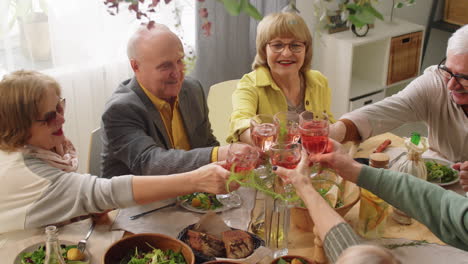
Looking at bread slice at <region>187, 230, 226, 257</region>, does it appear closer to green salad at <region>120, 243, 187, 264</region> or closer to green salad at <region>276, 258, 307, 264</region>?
green salad at <region>120, 243, 187, 264</region>

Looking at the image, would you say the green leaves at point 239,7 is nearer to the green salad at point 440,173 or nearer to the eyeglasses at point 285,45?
the green salad at point 440,173

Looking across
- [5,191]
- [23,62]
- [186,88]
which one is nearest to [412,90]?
[186,88]

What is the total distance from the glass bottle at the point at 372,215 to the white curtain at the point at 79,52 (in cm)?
163

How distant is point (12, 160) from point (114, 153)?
1.42ft

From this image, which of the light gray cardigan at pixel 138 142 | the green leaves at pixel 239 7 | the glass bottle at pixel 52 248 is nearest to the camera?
the green leaves at pixel 239 7

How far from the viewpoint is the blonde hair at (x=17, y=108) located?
172 cm

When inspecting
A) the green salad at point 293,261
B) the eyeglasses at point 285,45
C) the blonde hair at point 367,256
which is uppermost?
the eyeglasses at point 285,45

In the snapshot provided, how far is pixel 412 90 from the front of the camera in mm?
2361

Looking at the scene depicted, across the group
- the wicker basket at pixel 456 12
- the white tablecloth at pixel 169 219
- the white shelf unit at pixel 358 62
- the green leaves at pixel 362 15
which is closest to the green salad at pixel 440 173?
the white tablecloth at pixel 169 219

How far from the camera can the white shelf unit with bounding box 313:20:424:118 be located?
3.85m

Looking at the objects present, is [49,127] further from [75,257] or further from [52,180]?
[75,257]

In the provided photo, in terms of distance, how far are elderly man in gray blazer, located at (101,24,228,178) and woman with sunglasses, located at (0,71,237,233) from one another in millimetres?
222

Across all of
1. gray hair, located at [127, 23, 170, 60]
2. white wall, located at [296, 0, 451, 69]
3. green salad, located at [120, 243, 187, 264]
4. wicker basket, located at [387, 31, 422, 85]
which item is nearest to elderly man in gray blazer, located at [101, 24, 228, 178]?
gray hair, located at [127, 23, 170, 60]

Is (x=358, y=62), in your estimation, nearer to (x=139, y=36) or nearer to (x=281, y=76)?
(x=281, y=76)
